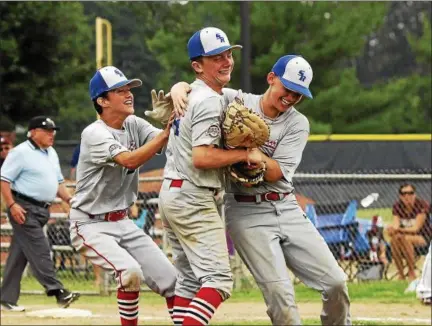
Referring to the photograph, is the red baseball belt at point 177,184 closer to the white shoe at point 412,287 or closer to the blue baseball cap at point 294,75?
the blue baseball cap at point 294,75

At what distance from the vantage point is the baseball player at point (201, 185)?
6859 millimetres

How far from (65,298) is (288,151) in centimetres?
498

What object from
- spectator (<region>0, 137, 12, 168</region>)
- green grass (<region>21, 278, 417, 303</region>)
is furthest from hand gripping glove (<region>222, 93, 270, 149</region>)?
spectator (<region>0, 137, 12, 168</region>)

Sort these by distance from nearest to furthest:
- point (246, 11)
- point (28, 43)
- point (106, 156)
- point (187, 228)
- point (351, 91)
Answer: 1. point (187, 228)
2. point (106, 156)
3. point (246, 11)
4. point (28, 43)
5. point (351, 91)

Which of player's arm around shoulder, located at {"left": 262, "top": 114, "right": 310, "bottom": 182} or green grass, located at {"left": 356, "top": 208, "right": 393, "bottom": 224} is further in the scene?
green grass, located at {"left": 356, "top": 208, "right": 393, "bottom": 224}

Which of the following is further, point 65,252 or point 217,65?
point 65,252

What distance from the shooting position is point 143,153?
7.45m

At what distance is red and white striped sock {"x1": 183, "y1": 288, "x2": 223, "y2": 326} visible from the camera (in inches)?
267

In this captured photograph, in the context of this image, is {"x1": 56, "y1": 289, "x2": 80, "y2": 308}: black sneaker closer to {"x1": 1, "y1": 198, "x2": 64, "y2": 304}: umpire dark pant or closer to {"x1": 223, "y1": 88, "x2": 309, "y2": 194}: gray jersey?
{"x1": 1, "y1": 198, "x2": 64, "y2": 304}: umpire dark pant

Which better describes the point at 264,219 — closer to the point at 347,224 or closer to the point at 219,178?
the point at 219,178

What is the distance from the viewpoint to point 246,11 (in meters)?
14.1

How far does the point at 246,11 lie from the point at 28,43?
1421 cm

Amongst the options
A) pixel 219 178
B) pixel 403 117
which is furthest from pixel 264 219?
pixel 403 117

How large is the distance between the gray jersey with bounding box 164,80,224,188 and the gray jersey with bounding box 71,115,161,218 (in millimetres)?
774
